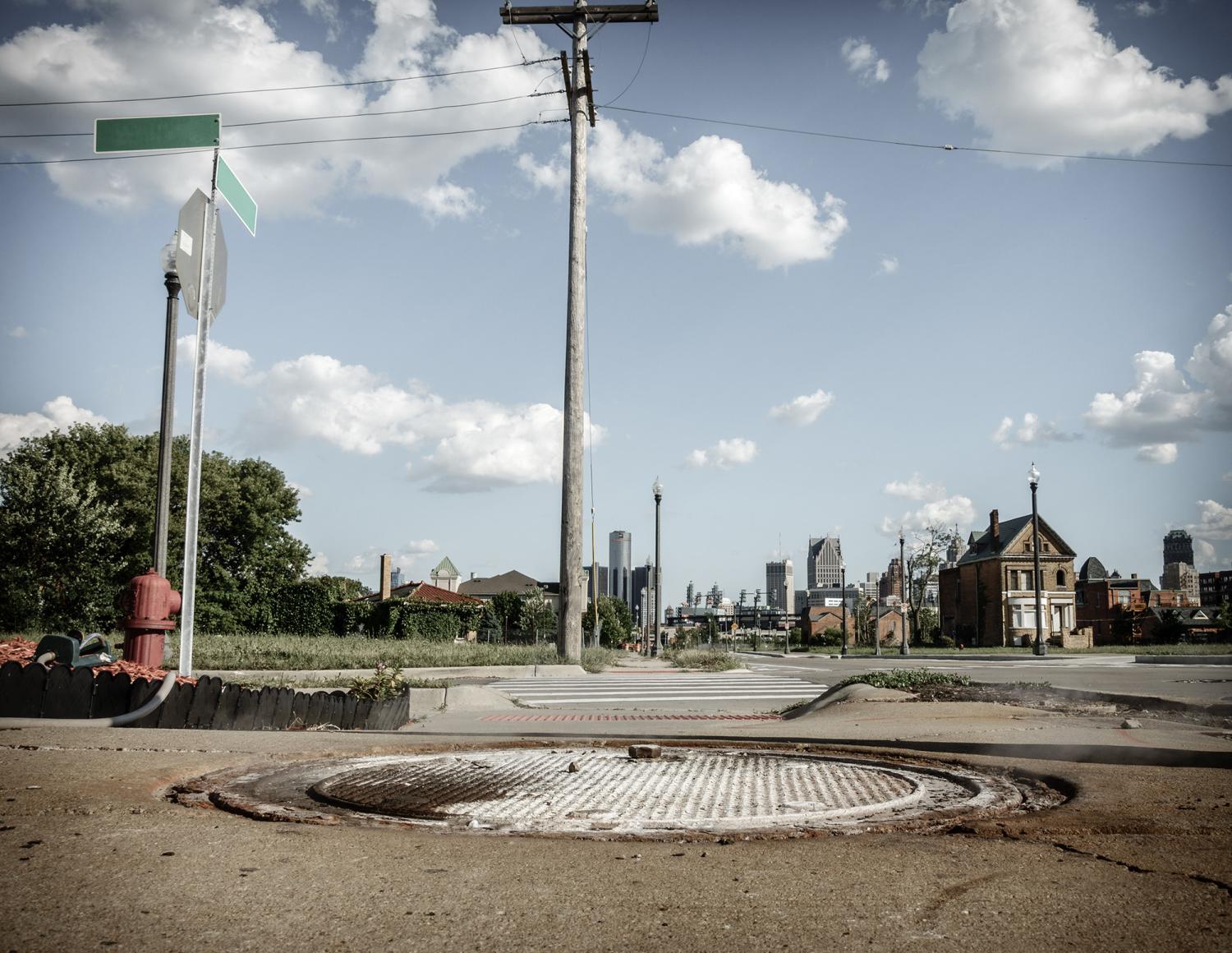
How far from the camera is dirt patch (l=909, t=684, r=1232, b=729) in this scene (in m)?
10.2

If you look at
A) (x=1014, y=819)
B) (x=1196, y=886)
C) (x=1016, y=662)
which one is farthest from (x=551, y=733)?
(x=1016, y=662)

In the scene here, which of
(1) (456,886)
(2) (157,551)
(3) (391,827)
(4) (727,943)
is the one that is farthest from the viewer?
(2) (157,551)

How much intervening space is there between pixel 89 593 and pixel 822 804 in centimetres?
3268

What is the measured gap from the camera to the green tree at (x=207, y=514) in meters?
40.8

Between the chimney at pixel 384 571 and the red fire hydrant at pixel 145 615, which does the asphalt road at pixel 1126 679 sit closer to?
the red fire hydrant at pixel 145 615

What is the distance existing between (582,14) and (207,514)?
109 feet

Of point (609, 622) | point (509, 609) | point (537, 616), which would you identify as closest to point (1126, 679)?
point (537, 616)

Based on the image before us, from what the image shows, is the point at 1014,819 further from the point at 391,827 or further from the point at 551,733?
the point at 551,733

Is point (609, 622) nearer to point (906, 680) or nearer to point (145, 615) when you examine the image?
Result: point (906, 680)

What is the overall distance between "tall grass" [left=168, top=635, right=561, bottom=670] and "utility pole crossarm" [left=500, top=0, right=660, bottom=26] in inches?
611

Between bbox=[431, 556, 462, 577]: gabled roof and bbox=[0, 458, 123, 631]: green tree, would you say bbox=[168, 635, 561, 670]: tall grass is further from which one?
bbox=[431, 556, 462, 577]: gabled roof

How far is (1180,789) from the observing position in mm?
5027

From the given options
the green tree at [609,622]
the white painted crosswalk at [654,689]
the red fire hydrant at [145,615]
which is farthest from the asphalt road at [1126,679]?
the green tree at [609,622]

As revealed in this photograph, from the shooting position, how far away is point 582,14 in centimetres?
2255
